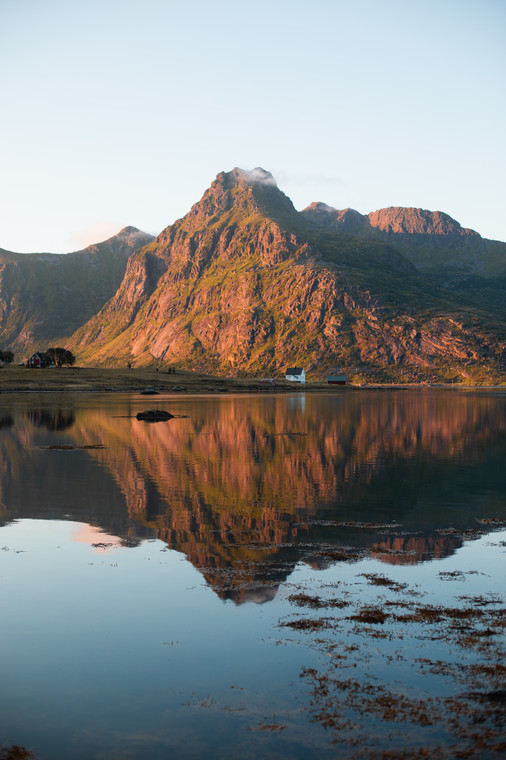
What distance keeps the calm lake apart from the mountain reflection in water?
0.19m

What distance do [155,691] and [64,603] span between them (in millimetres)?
6335

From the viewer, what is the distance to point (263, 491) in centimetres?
3650

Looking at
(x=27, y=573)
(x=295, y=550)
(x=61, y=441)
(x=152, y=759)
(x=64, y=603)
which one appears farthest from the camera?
(x=61, y=441)

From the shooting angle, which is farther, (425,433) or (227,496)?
(425,433)

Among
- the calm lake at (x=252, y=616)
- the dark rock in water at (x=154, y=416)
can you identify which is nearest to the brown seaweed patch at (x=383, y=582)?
the calm lake at (x=252, y=616)

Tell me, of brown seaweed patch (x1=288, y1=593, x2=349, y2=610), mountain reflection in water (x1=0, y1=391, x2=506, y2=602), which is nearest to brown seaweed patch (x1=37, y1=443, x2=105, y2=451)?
mountain reflection in water (x1=0, y1=391, x2=506, y2=602)

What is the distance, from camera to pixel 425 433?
238 ft

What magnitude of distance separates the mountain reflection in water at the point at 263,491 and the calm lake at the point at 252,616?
189 mm

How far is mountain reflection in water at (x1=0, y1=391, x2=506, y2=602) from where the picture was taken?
973 inches

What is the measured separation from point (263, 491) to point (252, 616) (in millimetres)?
19089

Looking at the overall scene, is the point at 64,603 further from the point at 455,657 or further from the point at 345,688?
the point at 455,657

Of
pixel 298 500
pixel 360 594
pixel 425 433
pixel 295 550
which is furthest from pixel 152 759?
pixel 425 433

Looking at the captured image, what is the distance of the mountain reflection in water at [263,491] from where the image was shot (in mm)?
24703

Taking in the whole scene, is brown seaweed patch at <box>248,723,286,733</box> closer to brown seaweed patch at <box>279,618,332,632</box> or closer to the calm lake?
the calm lake
